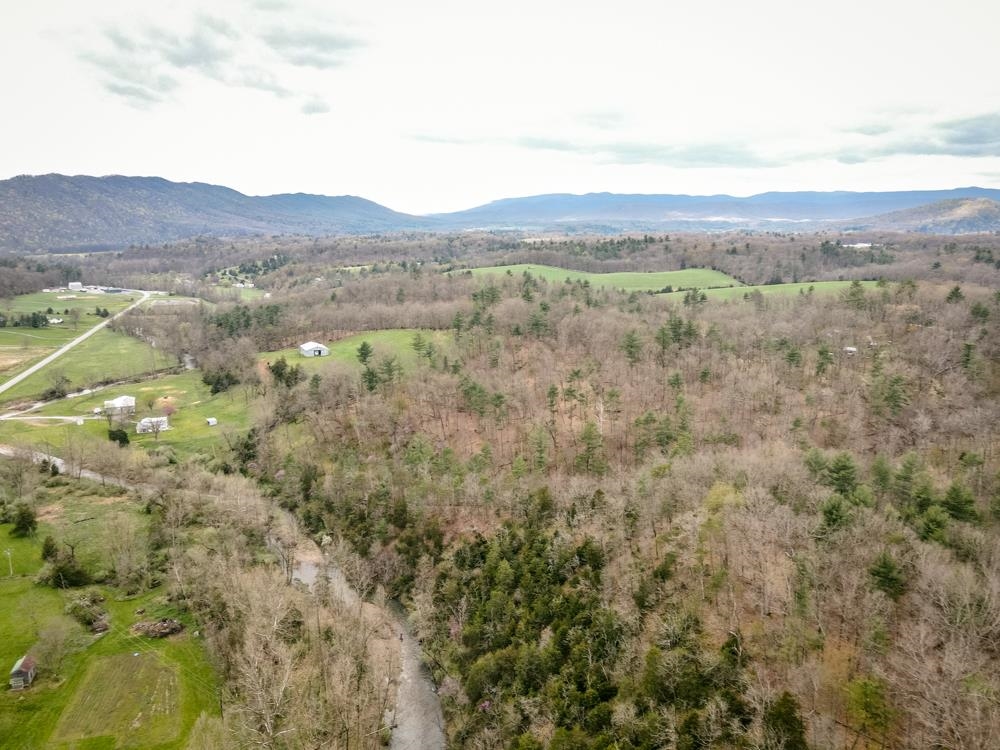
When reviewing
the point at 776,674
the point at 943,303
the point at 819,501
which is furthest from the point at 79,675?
the point at 943,303

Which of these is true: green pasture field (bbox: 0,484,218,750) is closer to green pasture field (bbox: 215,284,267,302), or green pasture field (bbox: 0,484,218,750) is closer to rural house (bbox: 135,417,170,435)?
rural house (bbox: 135,417,170,435)

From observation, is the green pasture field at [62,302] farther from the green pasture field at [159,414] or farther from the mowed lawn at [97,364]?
the green pasture field at [159,414]

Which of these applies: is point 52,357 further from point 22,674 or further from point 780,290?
point 780,290

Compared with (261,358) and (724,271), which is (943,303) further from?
(261,358)

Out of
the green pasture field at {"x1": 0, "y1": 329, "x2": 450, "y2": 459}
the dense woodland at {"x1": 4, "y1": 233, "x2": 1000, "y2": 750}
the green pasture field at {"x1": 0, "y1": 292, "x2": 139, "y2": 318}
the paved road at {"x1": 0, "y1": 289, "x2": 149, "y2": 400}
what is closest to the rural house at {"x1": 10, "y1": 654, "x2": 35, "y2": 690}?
the dense woodland at {"x1": 4, "y1": 233, "x2": 1000, "y2": 750}

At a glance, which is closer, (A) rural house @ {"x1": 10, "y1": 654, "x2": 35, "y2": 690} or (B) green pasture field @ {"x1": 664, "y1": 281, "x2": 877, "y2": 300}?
(A) rural house @ {"x1": 10, "y1": 654, "x2": 35, "y2": 690}

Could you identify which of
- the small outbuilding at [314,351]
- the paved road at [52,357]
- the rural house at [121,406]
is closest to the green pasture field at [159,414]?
the rural house at [121,406]
